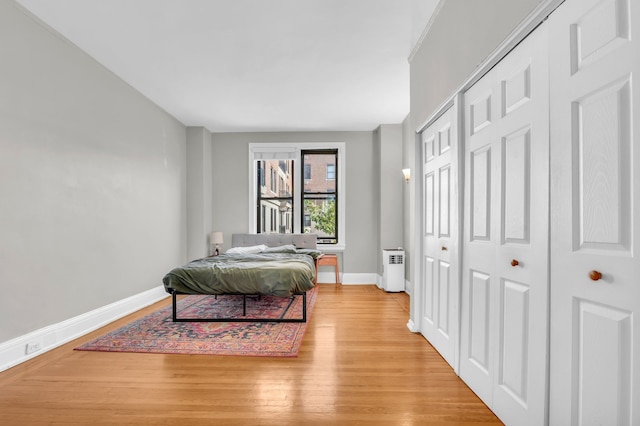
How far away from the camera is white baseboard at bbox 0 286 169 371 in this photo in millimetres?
2599

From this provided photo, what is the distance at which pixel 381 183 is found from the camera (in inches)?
233

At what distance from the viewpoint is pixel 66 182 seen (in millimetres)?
3219

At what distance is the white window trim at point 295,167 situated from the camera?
628 cm

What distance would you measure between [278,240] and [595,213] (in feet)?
16.9

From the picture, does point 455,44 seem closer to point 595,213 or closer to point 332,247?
point 595,213

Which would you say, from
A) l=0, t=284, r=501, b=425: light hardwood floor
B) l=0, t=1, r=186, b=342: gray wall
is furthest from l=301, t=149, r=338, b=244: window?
l=0, t=284, r=501, b=425: light hardwood floor

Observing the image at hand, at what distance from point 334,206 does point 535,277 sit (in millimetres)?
4918

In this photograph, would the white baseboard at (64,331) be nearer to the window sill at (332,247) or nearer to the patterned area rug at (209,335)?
the patterned area rug at (209,335)

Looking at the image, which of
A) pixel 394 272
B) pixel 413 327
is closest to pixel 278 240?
pixel 394 272

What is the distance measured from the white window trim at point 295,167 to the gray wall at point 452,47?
2.80 m

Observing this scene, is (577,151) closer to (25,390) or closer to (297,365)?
(297,365)

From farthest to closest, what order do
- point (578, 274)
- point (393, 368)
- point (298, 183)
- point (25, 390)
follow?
point (298, 183)
point (393, 368)
point (25, 390)
point (578, 274)

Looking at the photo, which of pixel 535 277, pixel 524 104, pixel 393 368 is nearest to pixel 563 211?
pixel 535 277

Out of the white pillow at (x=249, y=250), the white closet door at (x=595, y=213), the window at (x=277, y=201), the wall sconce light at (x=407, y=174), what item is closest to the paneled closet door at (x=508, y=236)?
the white closet door at (x=595, y=213)
